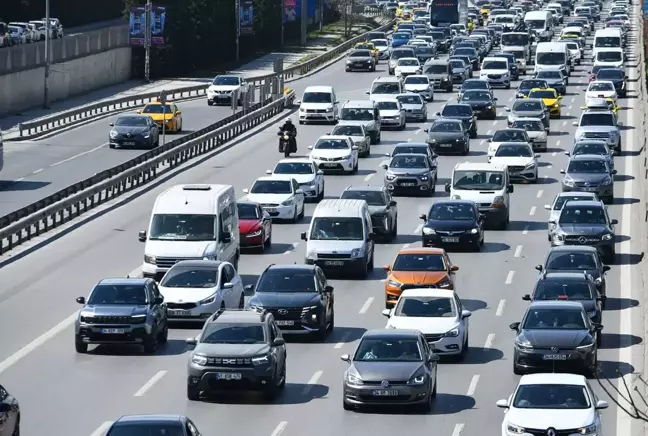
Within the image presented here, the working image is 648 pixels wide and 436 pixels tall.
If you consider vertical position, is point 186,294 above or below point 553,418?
below

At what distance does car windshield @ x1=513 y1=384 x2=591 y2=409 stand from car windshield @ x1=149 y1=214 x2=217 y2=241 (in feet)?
48.8

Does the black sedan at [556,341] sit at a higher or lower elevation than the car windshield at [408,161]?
higher

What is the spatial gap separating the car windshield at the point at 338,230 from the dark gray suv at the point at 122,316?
31.0 ft

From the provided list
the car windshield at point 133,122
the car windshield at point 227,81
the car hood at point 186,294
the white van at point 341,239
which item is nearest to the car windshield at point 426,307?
the car hood at point 186,294

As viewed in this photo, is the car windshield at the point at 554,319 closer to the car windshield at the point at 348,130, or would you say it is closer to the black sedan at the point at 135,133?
the car windshield at the point at 348,130

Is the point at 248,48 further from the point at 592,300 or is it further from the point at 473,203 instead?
the point at 592,300

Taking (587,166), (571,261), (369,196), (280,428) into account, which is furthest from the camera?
(587,166)

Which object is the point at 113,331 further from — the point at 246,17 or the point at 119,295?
the point at 246,17

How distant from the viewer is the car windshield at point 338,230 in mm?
41500

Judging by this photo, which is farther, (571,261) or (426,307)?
(571,261)

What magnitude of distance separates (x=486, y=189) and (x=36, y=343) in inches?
762

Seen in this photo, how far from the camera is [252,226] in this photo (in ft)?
147

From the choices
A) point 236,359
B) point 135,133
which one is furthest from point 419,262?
point 135,133

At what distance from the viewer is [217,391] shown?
28.0 metres
